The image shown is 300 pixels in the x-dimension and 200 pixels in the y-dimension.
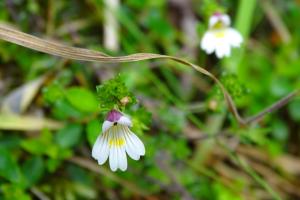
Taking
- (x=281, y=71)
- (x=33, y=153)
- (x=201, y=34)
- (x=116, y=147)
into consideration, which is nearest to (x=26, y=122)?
(x=33, y=153)

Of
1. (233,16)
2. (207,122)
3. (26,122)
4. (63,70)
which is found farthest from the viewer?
(233,16)

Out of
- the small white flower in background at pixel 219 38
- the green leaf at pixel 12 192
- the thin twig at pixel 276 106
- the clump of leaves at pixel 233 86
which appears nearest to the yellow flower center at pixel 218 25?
the small white flower in background at pixel 219 38

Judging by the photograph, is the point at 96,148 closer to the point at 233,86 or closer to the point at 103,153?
the point at 103,153

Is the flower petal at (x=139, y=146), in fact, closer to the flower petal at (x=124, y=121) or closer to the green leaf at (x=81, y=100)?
the flower petal at (x=124, y=121)

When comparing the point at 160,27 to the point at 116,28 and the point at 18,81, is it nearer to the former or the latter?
the point at 116,28

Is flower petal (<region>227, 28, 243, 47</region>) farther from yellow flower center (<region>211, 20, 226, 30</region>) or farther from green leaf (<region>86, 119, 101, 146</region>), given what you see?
green leaf (<region>86, 119, 101, 146</region>)

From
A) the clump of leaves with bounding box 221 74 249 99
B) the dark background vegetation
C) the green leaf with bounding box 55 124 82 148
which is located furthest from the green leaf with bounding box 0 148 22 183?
the clump of leaves with bounding box 221 74 249 99
